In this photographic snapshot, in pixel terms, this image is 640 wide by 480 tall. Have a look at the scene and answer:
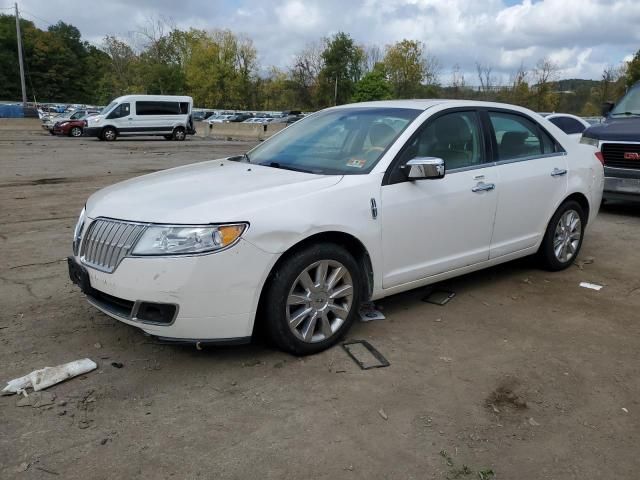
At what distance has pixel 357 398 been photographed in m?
3.13

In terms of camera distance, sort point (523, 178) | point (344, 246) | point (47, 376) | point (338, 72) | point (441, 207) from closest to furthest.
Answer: point (47, 376) < point (344, 246) < point (441, 207) < point (523, 178) < point (338, 72)

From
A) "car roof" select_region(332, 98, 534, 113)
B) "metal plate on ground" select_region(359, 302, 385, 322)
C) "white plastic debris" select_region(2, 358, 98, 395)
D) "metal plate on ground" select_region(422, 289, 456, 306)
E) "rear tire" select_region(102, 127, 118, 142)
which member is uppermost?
"car roof" select_region(332, 98, 534, 113)

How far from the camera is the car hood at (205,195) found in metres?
3.22

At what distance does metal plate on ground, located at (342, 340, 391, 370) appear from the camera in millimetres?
3537

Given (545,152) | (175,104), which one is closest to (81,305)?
(545,152)

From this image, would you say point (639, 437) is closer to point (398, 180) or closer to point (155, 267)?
point (398, 180)

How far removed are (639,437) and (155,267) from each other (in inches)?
106

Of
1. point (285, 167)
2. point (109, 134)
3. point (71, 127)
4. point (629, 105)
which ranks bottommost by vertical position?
point (109, 134)

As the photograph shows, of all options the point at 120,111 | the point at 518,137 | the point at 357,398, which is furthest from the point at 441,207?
the point at 120,111

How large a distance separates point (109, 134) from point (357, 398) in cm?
2768

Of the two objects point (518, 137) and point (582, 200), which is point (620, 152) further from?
point (518, 137)

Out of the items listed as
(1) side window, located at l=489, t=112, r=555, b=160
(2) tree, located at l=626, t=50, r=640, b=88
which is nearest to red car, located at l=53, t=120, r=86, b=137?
(1) side window, located at l=489, t=112, r=555, b=160

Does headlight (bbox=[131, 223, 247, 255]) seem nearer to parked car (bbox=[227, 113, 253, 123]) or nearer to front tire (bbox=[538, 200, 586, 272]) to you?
front tire (bbox=[538, 200, 586, 272])

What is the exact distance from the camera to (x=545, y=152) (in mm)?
5152
